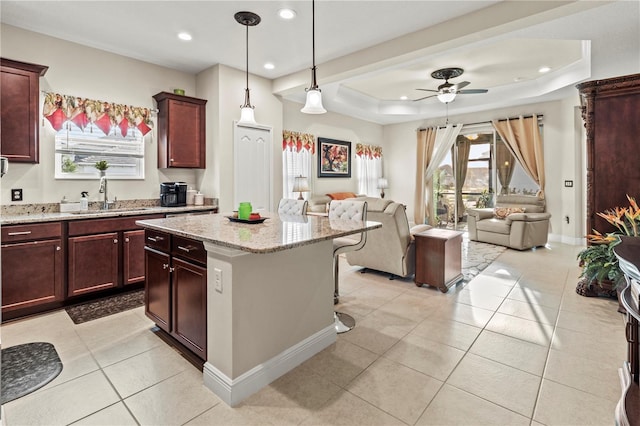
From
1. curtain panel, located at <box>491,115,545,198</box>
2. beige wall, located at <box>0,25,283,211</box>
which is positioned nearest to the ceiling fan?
curtain panel, located at <box>491,115,545,198</box>

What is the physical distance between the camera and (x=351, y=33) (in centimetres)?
368

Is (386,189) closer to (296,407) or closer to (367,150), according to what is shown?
(367,150)

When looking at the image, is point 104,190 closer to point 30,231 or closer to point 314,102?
point 30,231

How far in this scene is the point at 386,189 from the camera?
30.1 feet

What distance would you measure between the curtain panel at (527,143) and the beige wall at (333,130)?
9.95 feet

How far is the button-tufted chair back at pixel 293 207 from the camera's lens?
137 inches

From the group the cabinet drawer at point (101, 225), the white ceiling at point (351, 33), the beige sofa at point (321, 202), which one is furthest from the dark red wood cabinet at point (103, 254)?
the beige sofa at point (321, 202)

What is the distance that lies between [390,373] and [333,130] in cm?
605

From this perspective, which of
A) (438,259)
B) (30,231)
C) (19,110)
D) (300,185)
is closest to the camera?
(30,231)

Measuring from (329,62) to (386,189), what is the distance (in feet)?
17.1

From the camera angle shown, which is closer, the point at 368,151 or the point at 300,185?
the point at 300,185

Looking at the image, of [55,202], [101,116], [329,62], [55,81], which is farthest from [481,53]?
[55,202]

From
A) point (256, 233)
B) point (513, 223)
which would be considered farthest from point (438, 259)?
point (513, 223)

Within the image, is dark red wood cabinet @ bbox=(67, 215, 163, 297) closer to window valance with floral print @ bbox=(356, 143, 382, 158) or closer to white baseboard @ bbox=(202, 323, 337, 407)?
white baseboard @ bbox=(202, 323, 337, 407)
